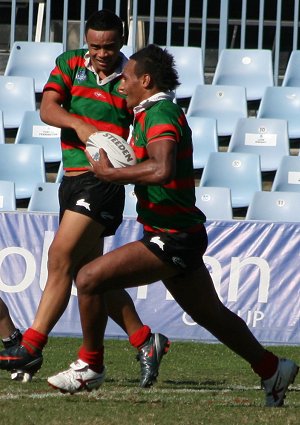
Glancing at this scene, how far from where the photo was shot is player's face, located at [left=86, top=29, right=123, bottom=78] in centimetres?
647

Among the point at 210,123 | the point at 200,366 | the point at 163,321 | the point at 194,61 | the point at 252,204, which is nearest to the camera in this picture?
the point at 200,366

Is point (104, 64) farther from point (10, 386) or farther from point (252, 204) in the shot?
point (252, 204)

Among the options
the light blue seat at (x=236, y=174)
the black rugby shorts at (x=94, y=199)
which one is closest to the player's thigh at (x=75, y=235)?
the black rugby shorts at (x=94, y=199)

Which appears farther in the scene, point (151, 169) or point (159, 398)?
point (159, 398)

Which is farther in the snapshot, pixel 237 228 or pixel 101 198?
pixel 237 228

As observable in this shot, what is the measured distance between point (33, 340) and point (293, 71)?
24.7 ft

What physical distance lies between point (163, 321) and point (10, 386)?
10.1 ft

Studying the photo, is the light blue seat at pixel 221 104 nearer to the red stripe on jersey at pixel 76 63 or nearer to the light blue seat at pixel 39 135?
the light blue seat at pixel 39 135

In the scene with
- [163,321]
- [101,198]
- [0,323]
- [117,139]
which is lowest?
[163,321]

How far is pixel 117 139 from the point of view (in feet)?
19.2

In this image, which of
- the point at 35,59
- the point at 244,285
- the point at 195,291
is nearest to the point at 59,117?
the point at 195,291

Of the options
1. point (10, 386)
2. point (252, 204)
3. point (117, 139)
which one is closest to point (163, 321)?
point (252, 204)

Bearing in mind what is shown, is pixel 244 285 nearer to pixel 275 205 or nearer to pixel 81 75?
pixel 275 205

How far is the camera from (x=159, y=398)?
6125 mm
